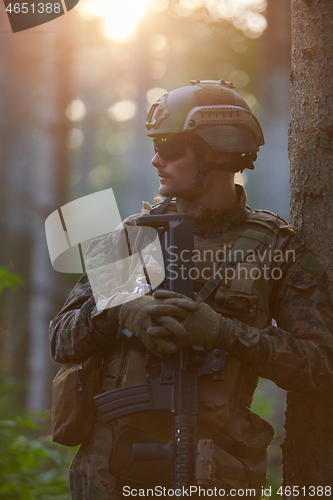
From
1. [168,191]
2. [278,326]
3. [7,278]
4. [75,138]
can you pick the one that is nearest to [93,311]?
[168,191]

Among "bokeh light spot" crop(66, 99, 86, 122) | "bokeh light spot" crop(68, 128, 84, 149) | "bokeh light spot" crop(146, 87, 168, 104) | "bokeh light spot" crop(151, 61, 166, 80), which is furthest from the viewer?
"bokeh light spot" crop(146, 87, 168, 104)

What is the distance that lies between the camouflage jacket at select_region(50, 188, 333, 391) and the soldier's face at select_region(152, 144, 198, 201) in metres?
0.11

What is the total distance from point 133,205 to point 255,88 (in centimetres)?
350

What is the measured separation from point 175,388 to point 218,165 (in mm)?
1136

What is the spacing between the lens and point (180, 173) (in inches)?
117

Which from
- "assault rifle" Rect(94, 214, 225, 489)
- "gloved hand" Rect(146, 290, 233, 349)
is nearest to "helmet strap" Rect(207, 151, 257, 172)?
"assault rifle" Rect(94, 214, 225, 489)

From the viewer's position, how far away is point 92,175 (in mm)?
12148

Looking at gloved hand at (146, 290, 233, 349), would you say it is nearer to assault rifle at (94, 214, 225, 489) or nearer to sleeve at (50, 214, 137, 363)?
assault rifle at (94, 214, 225, 489)

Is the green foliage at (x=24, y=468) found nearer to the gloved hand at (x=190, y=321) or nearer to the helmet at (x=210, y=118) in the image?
the gloved hand at (x=190, y=321)

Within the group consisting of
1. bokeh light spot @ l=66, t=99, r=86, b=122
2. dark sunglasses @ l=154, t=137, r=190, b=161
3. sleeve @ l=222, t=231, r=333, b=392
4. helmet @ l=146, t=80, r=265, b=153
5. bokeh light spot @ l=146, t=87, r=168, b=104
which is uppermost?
bokeh light spot @ l=146, t=87, r=168, b=104

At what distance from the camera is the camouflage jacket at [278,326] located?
2.66 m

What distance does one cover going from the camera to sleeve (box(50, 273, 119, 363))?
9.09 feet

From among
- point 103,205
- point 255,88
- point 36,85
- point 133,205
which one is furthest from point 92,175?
point 103,205

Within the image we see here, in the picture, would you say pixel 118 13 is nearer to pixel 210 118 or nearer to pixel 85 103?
pixel 85 103
